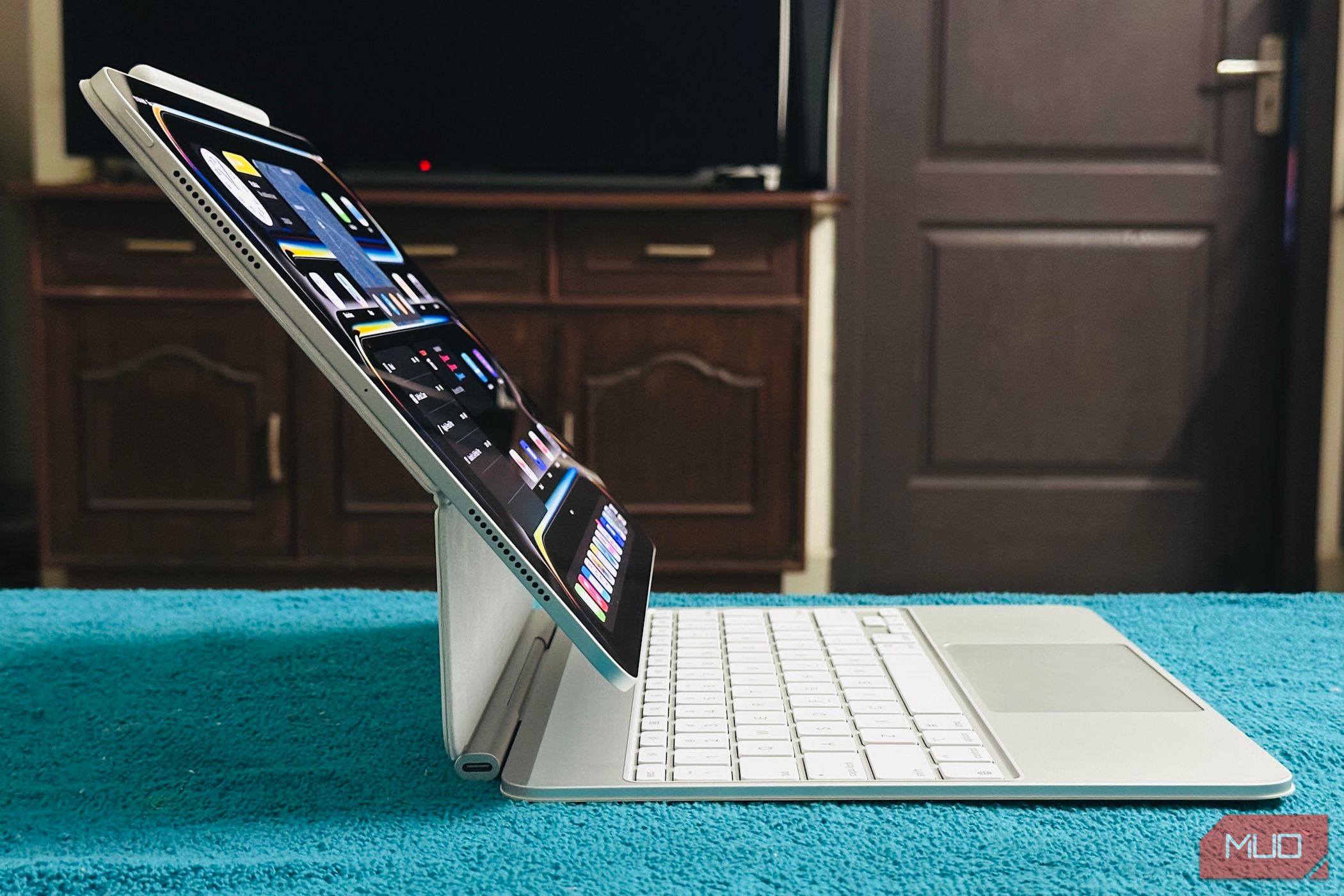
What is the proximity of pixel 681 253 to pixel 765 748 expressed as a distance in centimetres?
181

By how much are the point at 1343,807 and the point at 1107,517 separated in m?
2.22

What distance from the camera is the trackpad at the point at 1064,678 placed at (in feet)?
1.49

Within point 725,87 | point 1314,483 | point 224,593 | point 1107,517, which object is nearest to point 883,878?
point 224,593

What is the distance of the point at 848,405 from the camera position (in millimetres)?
2477

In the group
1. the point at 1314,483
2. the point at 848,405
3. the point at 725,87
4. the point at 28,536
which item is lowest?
the point at 28,536

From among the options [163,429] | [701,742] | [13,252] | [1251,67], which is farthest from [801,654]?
[13,252]

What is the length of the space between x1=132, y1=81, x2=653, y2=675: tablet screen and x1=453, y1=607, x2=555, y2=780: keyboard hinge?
0.06m

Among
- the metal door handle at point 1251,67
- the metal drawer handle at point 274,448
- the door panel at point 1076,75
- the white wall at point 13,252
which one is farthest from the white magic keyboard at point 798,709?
the white wall at point 13,252

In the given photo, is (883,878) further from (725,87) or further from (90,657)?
(725,87)

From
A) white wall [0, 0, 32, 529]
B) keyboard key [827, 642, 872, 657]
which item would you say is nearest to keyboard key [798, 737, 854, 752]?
keyboard key [827, 642, 872, 657]

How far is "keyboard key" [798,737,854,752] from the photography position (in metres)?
0.40

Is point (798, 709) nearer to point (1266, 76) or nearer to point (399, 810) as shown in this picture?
point (399, 810)

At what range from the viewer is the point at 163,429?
7.06ft

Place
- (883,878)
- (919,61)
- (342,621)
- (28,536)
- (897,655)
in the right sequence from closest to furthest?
(883,878)
(897,655)
(342,621)
(919,61)
(28,536)
